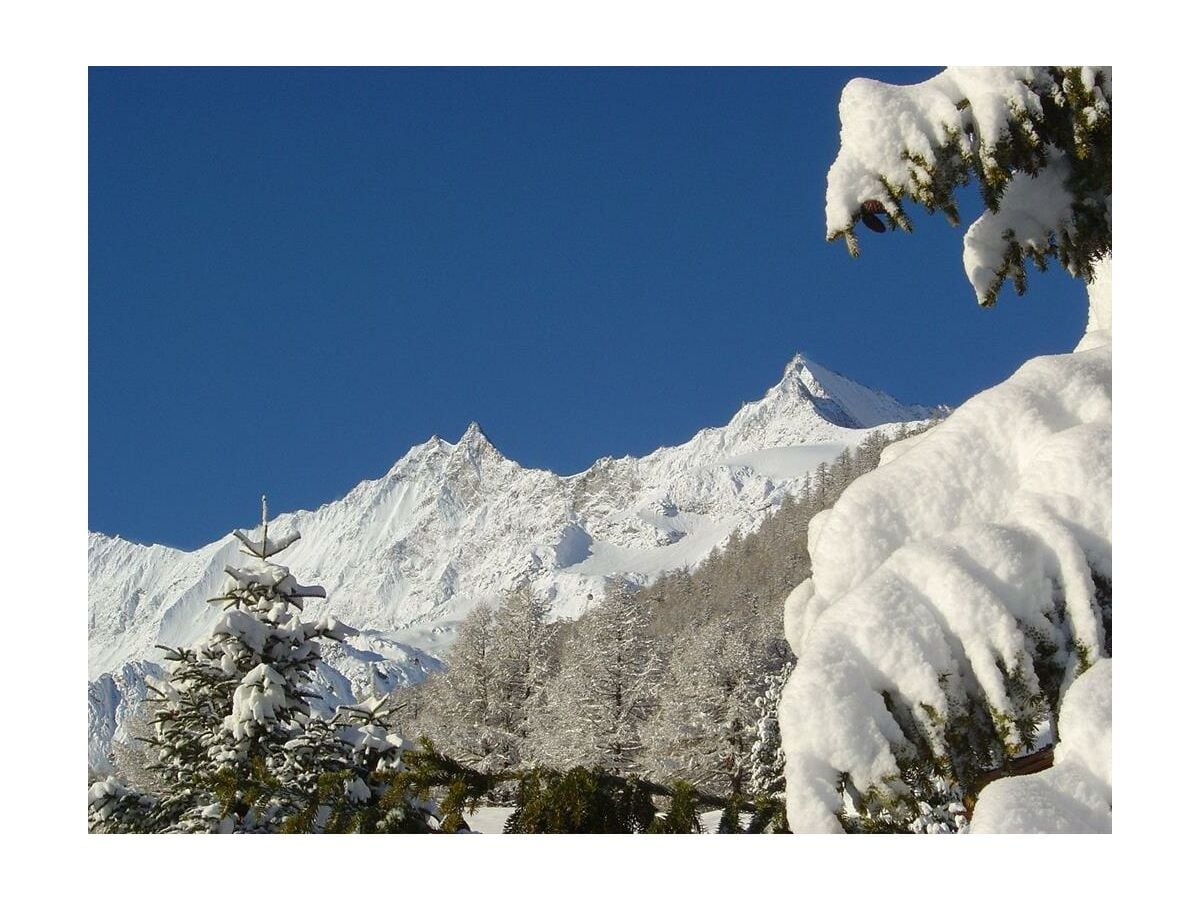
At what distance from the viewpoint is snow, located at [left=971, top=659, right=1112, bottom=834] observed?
233 centimetres

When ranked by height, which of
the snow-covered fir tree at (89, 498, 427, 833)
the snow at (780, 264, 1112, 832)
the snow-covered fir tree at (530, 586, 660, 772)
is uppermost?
the snow at (780, 264, 1112, 832)

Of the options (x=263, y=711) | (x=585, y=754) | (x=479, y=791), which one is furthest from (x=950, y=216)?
(x=585, y=754)

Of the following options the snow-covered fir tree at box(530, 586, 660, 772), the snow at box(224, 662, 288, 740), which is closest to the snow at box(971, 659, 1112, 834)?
the snow at box(224, 662, 288, 740)

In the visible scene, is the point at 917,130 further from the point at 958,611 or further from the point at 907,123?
the point at 958,611

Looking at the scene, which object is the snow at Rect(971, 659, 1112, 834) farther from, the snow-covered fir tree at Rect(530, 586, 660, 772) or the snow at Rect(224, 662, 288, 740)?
the snow-covered fir tree at Rect(530, 586, 660, 772)

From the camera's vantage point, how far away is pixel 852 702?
257 centimetres

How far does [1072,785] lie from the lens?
240 centimetres

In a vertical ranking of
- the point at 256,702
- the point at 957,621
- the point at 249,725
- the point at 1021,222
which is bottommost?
the point at 249,725

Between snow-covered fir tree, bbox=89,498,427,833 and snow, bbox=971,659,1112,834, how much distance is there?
214 inches

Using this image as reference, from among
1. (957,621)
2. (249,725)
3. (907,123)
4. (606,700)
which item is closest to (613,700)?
(606,700)

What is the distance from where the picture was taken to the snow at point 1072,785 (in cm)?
233

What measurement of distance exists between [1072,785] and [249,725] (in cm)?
916

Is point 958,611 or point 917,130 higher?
point 917,130

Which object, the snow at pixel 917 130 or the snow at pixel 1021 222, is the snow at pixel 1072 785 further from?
the snow at pixel 1021 222
